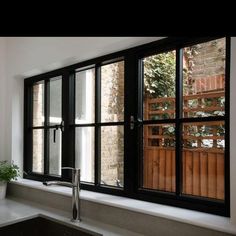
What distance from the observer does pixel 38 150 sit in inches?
109

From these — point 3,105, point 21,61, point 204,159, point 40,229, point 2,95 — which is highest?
point 21,61

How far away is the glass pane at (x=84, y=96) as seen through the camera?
7.39 ft

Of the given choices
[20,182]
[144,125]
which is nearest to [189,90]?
[144,125]

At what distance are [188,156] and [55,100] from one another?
1479 mm

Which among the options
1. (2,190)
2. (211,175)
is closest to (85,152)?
(2,190)

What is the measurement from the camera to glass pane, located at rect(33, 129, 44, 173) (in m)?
2.72

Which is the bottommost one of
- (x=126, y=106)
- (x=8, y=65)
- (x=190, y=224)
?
(x=190, y=224)

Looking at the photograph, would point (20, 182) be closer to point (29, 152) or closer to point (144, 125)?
point (29, 152)

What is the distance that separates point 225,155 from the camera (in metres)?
1.43

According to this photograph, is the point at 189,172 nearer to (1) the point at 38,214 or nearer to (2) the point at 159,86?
(2) the point at 159,86

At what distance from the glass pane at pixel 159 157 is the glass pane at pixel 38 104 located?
133cm

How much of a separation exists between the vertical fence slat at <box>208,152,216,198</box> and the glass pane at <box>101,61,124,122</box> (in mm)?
715

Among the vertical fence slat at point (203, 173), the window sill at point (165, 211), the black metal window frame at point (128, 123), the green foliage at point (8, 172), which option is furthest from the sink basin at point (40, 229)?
the vertical fence slat at point (203, 173)

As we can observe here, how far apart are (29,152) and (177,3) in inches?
109
